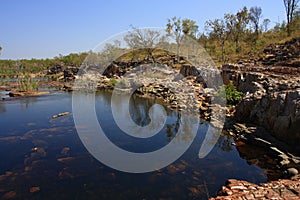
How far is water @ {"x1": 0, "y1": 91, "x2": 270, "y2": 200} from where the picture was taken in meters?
7.59

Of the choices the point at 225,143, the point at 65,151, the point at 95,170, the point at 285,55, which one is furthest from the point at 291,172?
the point at 285,55

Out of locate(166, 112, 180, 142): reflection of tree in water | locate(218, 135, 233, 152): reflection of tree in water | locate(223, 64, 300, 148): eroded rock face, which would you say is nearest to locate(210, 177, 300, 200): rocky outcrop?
locate(223, 64, 300, 148): eroded rock face

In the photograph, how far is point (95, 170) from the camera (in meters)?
9.09

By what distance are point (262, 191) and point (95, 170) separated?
582 centimetres

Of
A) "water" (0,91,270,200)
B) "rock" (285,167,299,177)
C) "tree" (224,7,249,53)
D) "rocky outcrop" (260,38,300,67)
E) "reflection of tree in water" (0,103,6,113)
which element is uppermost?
"tree" (224,7,249,53)

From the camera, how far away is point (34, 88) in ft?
102

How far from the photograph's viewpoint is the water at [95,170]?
759 centimetres

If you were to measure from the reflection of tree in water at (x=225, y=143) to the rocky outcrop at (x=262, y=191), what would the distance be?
12.1 feet

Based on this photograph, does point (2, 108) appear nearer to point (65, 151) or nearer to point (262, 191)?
point (65, 151)

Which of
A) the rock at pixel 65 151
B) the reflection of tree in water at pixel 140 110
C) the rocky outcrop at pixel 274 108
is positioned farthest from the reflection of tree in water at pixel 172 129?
the rock at pixel 65 151

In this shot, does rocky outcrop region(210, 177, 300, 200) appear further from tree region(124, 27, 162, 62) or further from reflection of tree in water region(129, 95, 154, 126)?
tree region(124, 27, 162, 62)

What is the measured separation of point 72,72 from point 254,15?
39211 mm

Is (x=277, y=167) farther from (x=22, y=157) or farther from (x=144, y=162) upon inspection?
(x=22, y=157)

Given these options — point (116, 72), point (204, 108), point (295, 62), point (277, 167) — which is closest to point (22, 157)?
point (277, 167)
